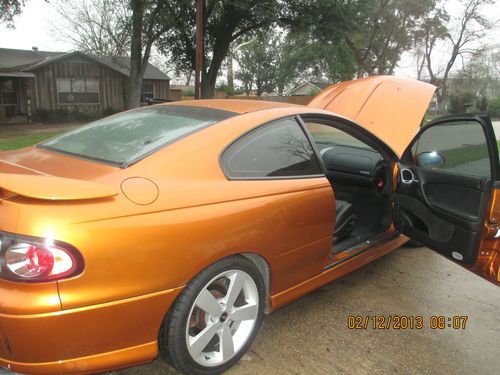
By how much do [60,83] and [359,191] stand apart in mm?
22467

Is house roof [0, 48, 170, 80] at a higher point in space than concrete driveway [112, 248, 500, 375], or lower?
higher

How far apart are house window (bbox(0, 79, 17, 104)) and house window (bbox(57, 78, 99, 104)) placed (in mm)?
2088

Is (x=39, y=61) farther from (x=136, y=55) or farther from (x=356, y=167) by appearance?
(x=356, y=167)

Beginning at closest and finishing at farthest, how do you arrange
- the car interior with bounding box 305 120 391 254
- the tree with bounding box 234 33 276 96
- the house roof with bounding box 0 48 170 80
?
1. the car interior with bounding box 305 120 391 254
2. the house roof with bounding box 0 48 170 80
3. the tree with bounding box 234 33 276 96

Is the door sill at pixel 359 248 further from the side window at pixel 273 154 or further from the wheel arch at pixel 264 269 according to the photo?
the side window at pixel 273 154

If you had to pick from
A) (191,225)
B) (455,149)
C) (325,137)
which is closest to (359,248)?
(455,149)

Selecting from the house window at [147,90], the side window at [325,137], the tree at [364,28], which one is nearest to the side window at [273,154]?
the side window at [325,137]

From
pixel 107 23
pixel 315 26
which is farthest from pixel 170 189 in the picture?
pixel 107 23

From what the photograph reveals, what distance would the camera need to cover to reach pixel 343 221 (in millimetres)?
3566

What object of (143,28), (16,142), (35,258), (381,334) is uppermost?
(143,28)

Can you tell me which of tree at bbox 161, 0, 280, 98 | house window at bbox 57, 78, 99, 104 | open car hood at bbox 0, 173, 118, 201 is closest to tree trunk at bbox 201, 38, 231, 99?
tree at bbox 161, 0, 280, 98

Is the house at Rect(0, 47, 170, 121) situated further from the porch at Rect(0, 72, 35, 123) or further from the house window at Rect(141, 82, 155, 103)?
the house window at Rect(141, 82, 155, 103)

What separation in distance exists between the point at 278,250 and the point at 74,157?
4.20 ft

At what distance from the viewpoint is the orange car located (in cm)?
172
